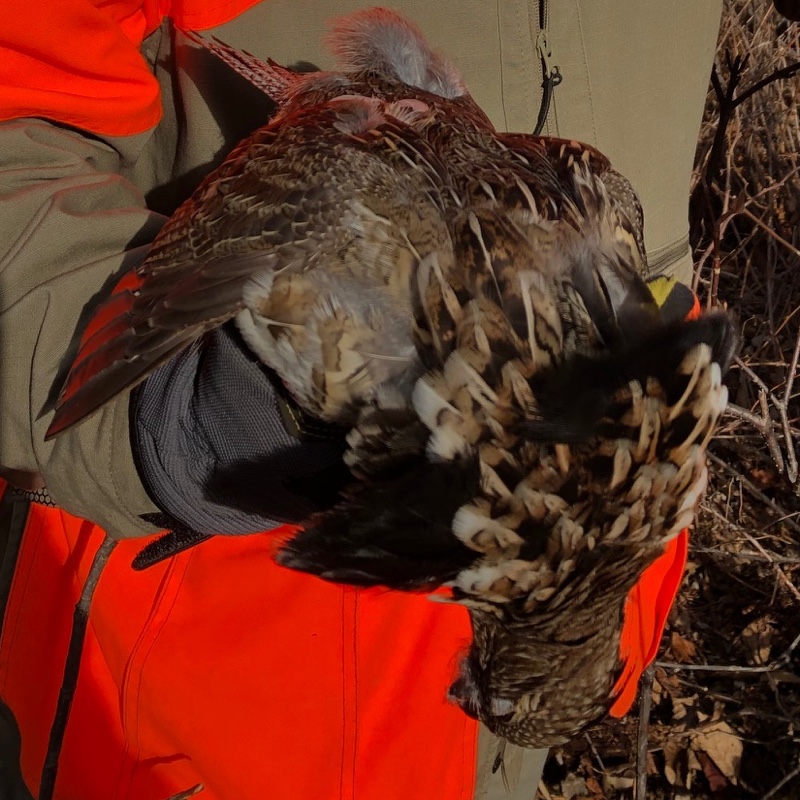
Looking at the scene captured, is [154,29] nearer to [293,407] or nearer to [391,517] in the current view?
[293,407]

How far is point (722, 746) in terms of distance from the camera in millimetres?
3643

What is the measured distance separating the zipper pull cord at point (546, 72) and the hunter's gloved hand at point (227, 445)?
130 centimetres

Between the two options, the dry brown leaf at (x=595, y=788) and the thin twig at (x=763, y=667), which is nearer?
the thin twig at (x=763, y=667)

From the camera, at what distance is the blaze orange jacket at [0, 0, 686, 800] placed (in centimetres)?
208

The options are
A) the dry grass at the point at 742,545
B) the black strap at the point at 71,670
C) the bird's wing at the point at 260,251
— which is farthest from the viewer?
the dry grass at the point at 742,545

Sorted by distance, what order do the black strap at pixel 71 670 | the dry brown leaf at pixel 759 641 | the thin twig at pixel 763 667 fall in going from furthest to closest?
the dry brown leaf at pixel 759 641, the thin twig at pixel 763 667, the black strap at pixel 71 670

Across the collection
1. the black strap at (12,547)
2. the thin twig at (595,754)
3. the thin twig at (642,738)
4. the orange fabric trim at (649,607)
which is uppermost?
the black strap at (12,547)

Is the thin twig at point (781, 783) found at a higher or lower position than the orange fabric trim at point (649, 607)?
lower

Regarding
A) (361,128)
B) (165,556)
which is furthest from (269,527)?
(361,128)

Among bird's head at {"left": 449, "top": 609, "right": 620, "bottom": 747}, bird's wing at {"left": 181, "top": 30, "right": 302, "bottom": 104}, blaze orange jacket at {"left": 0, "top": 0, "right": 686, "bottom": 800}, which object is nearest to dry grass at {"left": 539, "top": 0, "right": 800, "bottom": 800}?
blaze orange jacket at {"left": 0, "top": 0, "right": 686, "bottom": 800}

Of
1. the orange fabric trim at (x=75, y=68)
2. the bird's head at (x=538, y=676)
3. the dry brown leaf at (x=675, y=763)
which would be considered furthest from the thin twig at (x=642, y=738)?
the orange fabric trim at (x=75, y=68)

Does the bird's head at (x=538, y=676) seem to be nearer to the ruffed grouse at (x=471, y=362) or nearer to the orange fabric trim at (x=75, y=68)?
the ruffed grouse at (x=471, y=362)

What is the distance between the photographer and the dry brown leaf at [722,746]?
3.59 meters

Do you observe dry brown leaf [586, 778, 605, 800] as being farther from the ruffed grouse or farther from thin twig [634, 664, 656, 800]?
the ruffed grouse
